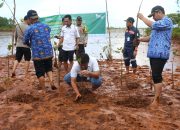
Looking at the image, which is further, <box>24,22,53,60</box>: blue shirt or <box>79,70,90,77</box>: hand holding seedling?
<box>24,22,53,60</box>: blue shirt

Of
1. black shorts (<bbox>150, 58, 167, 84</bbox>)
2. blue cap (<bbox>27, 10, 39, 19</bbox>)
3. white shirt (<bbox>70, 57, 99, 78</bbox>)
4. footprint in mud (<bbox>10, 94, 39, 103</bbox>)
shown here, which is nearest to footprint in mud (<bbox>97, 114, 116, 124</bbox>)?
black shorts (<bbox>150, 58, 167, 84</bbox>)

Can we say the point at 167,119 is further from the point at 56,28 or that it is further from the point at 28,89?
the point at 56,28

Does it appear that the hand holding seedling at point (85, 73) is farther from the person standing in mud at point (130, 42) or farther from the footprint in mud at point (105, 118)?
the person standing in mud at point (130, 42)

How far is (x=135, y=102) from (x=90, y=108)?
1.01 m

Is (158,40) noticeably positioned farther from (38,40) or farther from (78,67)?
(38,40)

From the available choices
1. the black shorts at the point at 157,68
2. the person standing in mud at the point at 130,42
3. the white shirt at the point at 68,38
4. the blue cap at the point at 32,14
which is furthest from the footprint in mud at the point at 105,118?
the person standing in mud at the point at 130,42

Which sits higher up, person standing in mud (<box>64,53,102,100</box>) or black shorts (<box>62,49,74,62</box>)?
black shorts (<box>62,49,74,62</box>)

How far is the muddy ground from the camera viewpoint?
17.9 ft

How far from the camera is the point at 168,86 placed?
28.8 feet

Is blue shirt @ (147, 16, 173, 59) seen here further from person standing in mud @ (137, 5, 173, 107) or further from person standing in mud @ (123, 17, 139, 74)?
person standing in mud @ (123, 17, 139, 74)

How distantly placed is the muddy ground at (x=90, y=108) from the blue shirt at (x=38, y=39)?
80 centimetres

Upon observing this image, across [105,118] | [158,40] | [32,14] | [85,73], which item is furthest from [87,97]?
[32,14]

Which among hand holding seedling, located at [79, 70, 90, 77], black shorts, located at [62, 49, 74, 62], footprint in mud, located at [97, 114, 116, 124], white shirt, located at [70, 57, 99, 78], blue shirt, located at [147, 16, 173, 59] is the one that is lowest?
footprint in mud, located at [97, 114, 116, 124]

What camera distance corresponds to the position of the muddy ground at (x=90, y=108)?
5.47 meters
